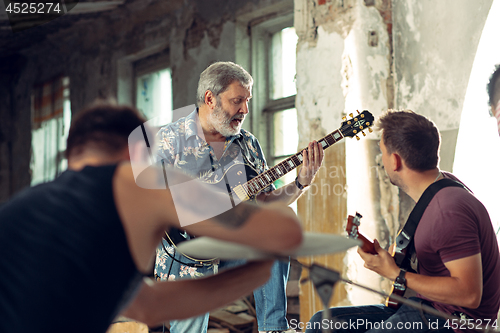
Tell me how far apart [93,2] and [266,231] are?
5.64m

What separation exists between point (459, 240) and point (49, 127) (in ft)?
24.5

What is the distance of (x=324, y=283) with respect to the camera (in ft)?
3.14

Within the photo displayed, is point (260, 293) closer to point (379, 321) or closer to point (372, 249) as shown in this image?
point (379, 321)

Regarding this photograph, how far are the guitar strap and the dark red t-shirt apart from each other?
3cm

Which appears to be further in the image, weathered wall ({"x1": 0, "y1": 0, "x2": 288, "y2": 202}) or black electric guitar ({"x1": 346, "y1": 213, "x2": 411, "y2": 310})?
weathered wall ({"x1": 0, "y1": 0, "x2": 288, "y2": 202})

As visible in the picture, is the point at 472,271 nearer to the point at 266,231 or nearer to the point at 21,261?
the point at 266,231

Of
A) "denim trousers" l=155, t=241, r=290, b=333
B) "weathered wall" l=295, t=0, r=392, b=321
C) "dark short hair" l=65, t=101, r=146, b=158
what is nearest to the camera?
"dark short hair" l=65, t=101, r=146, b=158

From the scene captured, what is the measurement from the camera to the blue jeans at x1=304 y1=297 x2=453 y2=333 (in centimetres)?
155

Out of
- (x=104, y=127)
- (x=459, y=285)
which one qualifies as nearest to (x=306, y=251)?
(x=104, y=127)

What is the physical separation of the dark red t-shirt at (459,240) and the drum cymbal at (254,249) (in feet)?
2.62

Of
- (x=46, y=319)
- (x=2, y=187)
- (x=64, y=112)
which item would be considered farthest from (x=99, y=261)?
(x=2, y=187)

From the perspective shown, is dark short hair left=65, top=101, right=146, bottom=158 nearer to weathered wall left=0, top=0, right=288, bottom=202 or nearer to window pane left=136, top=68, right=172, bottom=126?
weathered wall left=0, top=0, right=288, bottom=202

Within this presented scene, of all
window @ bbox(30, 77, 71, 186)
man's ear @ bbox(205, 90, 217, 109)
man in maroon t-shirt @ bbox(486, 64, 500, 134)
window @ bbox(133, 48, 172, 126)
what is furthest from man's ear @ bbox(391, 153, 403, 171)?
window @ bbox(30, 77, 71, 186)

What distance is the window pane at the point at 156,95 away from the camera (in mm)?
5758
